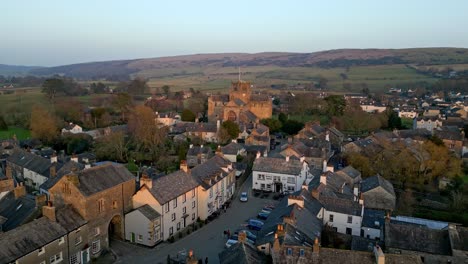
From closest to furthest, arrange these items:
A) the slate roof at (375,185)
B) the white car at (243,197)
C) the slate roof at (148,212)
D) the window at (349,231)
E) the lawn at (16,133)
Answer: the slate roof at (148,212), the window at (349,231), the slate roof at (375,185), the white car at (243,197), the lawn at (16,133)

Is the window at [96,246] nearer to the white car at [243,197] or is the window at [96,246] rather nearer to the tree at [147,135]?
the white car at [243,197]

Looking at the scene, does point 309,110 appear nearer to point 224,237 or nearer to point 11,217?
point 224,237

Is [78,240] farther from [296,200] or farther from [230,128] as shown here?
[230,128]

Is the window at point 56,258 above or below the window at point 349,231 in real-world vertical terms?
above

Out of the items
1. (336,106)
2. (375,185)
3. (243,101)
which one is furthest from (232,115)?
(375,185)

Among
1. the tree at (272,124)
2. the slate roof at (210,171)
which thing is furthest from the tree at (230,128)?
the slate roof at (210,171)

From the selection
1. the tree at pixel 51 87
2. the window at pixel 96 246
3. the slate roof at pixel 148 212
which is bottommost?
the window at pixel 96 246

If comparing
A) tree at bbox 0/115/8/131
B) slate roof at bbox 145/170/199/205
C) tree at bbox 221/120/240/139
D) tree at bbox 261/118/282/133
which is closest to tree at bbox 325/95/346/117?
tree at bbox 261/118/282/133
